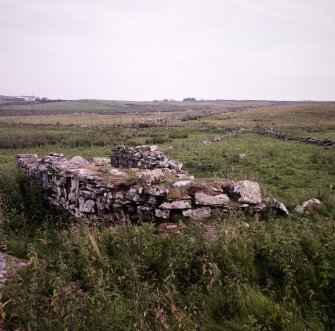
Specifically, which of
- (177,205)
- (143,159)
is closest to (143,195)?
(177,205)

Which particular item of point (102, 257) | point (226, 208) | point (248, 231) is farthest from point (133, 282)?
point (226, 208)

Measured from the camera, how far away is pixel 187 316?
4.22 meters

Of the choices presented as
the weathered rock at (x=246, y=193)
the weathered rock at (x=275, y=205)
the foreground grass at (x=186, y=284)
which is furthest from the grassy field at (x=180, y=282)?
the weathered rock at (x=275, y=205)

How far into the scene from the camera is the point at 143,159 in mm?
16828

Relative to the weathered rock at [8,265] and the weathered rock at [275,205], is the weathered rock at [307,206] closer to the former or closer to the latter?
the weathered rock at [275,205]

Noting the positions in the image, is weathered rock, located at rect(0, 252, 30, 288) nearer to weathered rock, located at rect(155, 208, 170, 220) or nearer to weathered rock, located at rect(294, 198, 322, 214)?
weathered rock, located at rect(155, 208, 170, 220)

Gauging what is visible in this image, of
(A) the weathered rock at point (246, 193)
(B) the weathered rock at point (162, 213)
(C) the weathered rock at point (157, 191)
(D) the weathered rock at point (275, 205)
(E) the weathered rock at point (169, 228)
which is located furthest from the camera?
(D) the weathered rock at point (275, 205)

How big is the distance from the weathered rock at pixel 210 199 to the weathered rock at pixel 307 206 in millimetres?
2511

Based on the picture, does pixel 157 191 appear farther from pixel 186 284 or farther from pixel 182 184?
pixel 186 284

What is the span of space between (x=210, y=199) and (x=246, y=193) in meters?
1.00

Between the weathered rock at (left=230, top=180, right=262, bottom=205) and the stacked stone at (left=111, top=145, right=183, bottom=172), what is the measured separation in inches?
239

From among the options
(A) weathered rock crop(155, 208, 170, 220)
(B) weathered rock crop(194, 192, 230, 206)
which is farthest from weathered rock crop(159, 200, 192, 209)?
(B) weathered rock crop(194, 192, 230, 206)

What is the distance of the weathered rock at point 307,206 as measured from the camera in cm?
891

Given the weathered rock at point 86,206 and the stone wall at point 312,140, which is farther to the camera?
the stone wall at point 312,140
